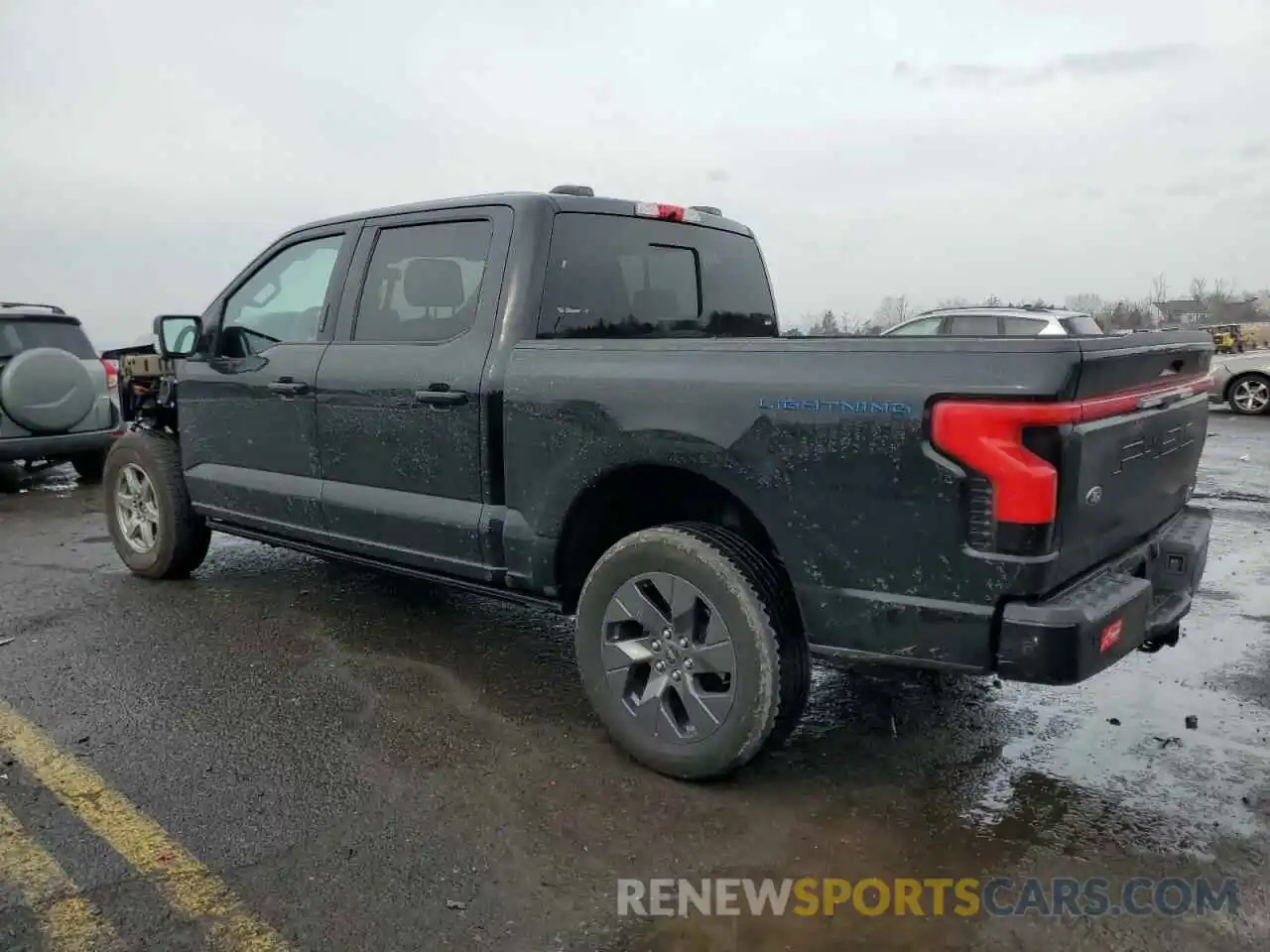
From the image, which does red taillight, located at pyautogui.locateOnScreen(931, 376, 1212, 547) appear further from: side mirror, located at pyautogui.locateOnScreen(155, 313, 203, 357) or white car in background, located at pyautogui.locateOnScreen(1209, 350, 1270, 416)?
white car in background, located at pyautogui.locateOnScreen(1209, 350, 1270, 416)

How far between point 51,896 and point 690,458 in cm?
210

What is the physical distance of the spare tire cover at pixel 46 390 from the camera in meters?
7.96

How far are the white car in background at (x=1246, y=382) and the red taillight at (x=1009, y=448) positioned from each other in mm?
13671

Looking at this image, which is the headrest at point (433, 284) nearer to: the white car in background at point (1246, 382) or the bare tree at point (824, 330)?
the bare tree at point (824, 330)

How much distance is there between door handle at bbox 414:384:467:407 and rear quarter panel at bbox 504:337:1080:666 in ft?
1.56

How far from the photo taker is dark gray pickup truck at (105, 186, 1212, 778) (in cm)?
254

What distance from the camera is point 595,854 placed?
273 centimetres

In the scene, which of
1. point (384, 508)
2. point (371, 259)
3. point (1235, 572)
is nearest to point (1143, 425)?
point (384, 508)

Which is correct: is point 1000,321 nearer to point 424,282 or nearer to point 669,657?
point 424,282

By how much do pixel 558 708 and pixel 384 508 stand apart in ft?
3.61

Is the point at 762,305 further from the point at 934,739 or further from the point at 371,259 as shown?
the point at 934,739

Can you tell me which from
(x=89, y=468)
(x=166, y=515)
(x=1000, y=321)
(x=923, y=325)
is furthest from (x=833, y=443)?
(x=923, y=325)

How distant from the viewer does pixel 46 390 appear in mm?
8109

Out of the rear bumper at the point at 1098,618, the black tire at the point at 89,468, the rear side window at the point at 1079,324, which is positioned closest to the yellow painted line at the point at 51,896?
the rear bumper at the point at 1098,618
